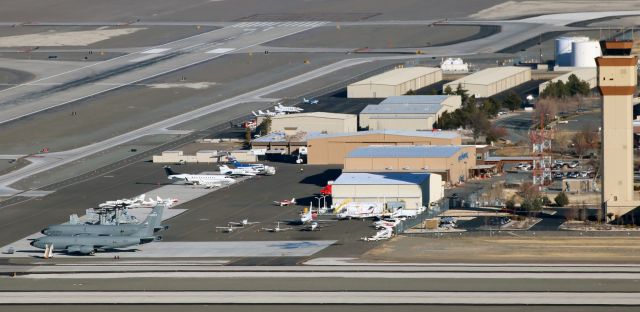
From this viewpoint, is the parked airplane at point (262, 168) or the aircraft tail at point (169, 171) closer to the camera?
the parked airplane at point (262, 168)

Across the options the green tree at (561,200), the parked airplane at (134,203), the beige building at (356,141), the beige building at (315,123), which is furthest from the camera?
the beige building at (315,123)

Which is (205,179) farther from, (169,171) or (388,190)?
(388,190)

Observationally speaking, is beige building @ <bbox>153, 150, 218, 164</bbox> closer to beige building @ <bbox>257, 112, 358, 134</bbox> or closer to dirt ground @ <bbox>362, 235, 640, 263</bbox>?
beige building @ <bbox>257, 112, 358, 134</bbox>

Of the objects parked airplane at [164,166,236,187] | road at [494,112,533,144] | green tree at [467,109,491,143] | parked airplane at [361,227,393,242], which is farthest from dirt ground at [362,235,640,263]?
road at [494,112,533,144]

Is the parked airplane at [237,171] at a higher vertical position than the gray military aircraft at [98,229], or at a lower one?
higher

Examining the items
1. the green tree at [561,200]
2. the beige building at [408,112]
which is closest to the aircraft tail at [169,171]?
the beige building at [408,112]

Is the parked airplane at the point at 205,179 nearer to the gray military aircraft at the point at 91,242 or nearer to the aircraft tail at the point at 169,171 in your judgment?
the aircraft tail at the point at 169,171
